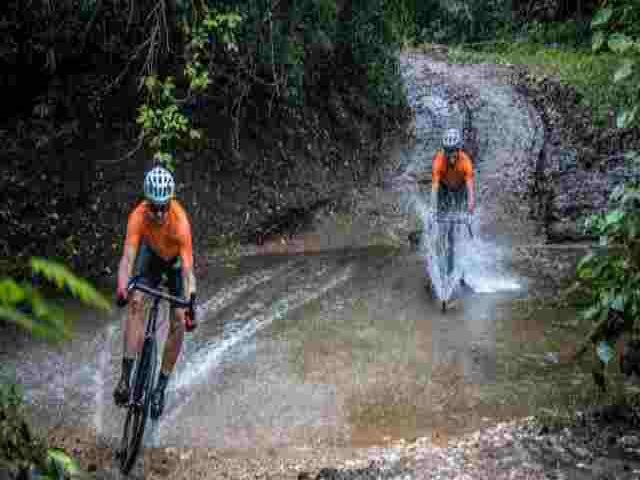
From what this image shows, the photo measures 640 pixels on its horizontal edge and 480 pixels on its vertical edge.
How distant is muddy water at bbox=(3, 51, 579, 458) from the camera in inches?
354

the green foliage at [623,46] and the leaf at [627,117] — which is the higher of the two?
the green foliage at [623,46]

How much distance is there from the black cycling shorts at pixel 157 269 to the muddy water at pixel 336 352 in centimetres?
141

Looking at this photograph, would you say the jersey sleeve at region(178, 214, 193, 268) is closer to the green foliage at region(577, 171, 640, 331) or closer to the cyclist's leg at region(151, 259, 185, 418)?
the cyclist's leg at region(151, 259, 185, 418)

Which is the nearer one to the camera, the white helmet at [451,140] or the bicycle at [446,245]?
the white helmet at [451,140]

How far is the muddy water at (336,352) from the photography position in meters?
8.98

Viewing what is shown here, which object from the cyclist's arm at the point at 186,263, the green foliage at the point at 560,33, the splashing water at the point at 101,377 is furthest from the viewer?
the green foliage at the point at 560,33

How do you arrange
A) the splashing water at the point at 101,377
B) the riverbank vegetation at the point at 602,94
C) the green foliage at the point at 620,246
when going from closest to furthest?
the green foliage at the point at 620,246 < the riverbank vegetation at the point at 602,94 < the splashing water at the point at 101,377

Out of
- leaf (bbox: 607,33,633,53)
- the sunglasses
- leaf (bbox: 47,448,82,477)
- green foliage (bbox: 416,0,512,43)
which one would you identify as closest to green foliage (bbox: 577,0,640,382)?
leaf (bbox: 607,33,633,53)

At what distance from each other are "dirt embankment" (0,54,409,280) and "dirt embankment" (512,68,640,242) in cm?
417

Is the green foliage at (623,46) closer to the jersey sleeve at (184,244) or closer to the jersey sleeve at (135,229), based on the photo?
the jersey sleeve at (184,244)

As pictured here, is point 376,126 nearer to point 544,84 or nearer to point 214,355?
point 544,84

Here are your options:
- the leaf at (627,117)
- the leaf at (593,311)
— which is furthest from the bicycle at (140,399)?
the leaf at (627,117)

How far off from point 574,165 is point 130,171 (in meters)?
9.80

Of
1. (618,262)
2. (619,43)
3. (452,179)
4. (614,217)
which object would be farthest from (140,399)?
(452,179)
